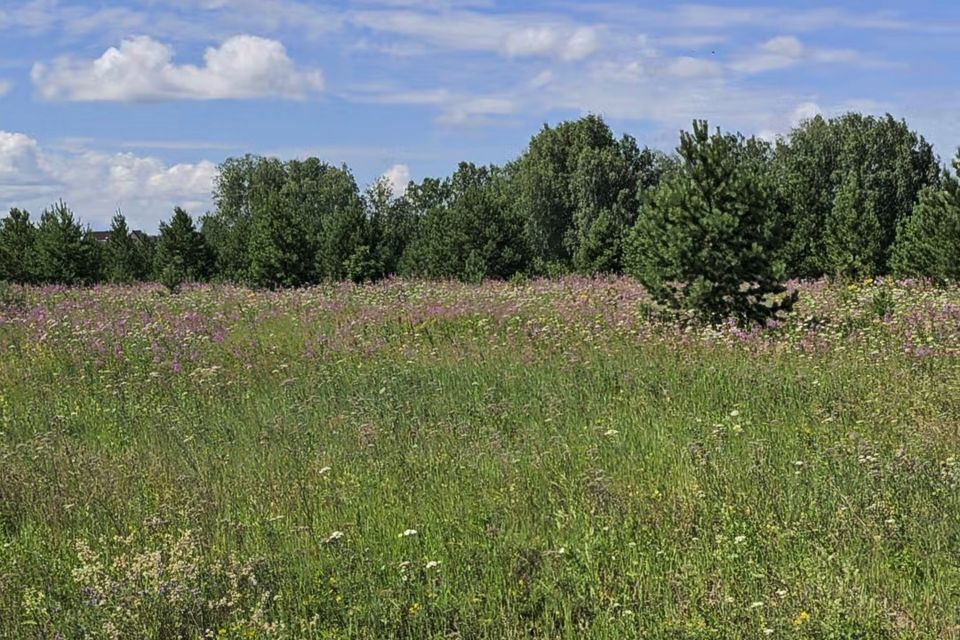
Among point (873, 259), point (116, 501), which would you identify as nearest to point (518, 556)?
point (116, 501)

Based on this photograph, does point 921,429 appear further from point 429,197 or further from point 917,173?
point 429,197

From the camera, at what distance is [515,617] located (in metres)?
3.88

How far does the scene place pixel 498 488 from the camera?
221 inches

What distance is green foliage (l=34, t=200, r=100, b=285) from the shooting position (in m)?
30.5

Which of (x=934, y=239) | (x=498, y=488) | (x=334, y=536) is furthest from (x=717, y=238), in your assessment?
(x=934, y=239)

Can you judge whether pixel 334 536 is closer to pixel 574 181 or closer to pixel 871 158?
pixel 574 181

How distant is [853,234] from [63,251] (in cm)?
3016

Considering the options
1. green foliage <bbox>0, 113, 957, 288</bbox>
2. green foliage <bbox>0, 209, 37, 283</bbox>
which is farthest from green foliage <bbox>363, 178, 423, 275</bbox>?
green foliage <bbox>0, 209, 37, 283</bbox>

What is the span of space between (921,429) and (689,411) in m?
1.89

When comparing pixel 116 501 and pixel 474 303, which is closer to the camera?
pixel 116 501

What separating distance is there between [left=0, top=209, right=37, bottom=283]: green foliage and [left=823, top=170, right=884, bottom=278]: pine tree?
31743 millimetres

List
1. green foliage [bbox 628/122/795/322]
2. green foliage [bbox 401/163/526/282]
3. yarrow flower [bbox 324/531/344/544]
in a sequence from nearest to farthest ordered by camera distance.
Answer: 1. yarrow flower [bbox 324/531/344/544]
2. green foliage [bbox 628/122/795/322]
3. green foliage [bbox 401/163/526/282]

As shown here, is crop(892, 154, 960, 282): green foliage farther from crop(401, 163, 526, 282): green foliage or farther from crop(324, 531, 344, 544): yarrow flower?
crop(324, 531, 344, 544): yarrow flower

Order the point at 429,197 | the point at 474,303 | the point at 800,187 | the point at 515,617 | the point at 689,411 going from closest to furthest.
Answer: the point at 515,617 → the point at 689,411 → the point at 474,303 → the point at 800,187 → the point at 429,197
